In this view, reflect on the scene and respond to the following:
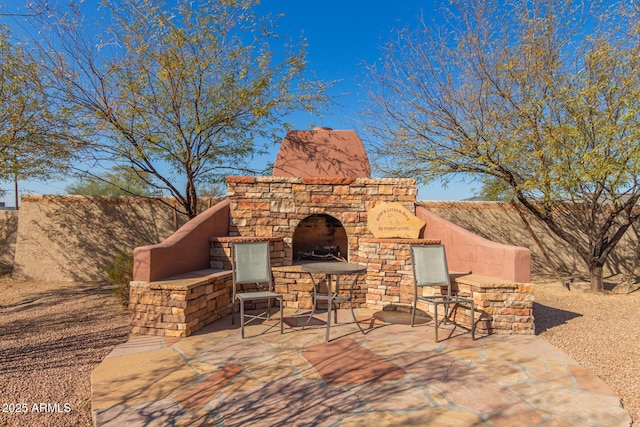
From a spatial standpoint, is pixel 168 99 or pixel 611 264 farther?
pixel 611 264

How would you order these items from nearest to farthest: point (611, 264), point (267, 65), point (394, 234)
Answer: point (394, 234), point (267, 65), point (611, 264)

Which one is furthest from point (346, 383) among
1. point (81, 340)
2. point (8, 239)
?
point (8, 239)

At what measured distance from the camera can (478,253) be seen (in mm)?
5352

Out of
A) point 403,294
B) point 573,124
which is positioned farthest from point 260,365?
point 573,124

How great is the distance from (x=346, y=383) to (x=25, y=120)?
24.8ft

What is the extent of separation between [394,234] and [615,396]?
142 inches

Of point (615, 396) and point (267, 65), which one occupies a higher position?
point (267, 65)

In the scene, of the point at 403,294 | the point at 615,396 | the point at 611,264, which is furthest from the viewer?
the point at 611,264

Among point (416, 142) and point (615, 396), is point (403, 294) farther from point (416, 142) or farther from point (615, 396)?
point (416, 142)

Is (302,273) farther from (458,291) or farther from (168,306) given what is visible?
(458,291)

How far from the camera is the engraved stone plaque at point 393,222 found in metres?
6.07

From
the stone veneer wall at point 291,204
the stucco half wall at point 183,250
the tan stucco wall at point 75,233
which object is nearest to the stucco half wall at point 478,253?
the stone veneer wall at point 291,204

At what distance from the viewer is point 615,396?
9.52ft

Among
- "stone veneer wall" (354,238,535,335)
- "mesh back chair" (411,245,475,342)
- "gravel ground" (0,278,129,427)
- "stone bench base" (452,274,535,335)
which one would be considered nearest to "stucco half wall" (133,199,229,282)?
"gravel ground" (0,278,129,427)
